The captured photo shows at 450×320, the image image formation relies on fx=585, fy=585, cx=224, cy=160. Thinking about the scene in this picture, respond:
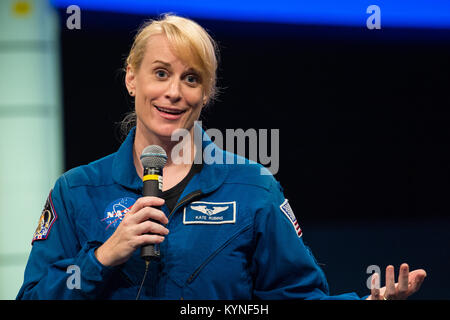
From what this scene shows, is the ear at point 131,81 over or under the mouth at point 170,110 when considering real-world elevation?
over

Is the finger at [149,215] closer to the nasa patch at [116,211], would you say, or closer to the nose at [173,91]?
the nasa patch at [116,211]

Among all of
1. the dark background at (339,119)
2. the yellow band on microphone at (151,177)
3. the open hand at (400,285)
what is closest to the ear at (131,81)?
the yellow band on microphone at (151,177)

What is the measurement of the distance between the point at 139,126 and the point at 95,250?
1.30 ft

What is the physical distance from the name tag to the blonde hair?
1.07ft

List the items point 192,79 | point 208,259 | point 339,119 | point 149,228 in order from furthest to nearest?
point 339,119 < point 192,79 < point 208,259 < point 149,228

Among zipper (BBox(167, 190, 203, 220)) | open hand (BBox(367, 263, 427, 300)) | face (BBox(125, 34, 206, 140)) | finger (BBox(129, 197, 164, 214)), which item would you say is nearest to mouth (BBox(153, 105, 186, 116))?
face (BBox(125, 34, 206, 140))

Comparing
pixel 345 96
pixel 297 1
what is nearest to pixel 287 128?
pixel 345 96

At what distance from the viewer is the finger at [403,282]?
140cm

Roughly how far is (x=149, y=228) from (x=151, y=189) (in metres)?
0.09

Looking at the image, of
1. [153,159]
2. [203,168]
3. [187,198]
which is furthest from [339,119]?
[153,159]

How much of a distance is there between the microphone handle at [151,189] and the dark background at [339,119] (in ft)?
4.67

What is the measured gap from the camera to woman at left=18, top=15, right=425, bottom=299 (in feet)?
4.81

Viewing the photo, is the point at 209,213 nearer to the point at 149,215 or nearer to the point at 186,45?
the point at 149,215

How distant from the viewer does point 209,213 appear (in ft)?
5.03
